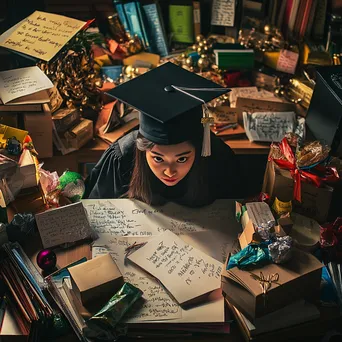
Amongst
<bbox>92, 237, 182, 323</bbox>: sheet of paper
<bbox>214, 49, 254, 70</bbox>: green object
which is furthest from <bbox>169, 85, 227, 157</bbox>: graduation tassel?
<bbox>214, 49, 254, 70</bbox>: green object

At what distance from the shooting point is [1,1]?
2.37 meters

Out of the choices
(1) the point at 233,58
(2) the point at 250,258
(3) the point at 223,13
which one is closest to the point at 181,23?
(3) the point at 223,13

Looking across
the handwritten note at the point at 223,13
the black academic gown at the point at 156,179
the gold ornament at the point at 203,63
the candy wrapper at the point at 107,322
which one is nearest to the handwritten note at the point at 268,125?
the black academic gown at the point at 156,179

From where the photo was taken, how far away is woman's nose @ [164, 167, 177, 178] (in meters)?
1.73

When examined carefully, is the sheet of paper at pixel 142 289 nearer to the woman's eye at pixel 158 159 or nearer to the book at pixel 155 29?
the woman's eye at pixel 158 159

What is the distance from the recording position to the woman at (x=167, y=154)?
5.30 ft

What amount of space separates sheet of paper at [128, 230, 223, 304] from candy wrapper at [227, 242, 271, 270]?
0.13 meters

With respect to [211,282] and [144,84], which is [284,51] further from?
[211,282]

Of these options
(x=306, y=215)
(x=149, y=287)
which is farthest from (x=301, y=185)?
(x=149, y=287)

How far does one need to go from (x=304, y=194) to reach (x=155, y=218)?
496 mm

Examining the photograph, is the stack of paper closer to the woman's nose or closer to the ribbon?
the woman's nose

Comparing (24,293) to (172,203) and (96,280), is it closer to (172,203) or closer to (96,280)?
(96,280)

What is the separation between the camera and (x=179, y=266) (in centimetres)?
162

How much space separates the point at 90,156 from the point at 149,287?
0.69 meters
